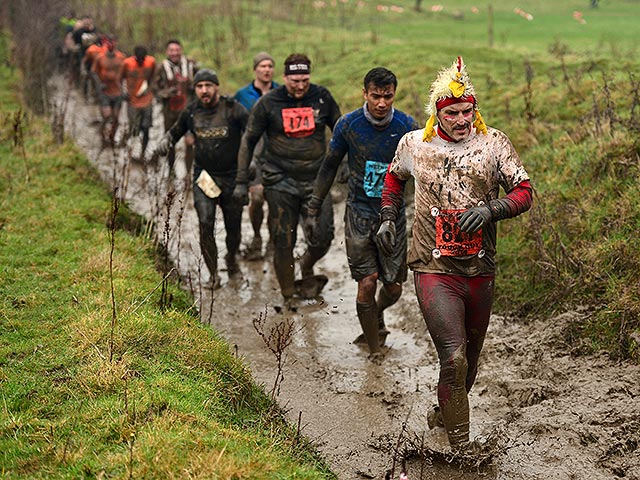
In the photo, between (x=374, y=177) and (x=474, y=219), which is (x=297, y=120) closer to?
(x=374, y=177)

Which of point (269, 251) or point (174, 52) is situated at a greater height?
point (174, 52)

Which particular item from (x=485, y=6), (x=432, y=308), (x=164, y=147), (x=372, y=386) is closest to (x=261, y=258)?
(x=164, y=147)

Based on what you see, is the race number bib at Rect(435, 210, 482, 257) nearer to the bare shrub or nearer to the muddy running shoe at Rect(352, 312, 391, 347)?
the bare shrub

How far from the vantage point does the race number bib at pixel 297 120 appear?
7992mm

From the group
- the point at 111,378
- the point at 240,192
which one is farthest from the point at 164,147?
the point at 111,378

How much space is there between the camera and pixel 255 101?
9.73 m

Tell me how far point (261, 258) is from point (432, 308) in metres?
5.18

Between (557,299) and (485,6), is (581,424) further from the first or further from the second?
(485,6)

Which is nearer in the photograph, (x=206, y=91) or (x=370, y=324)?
(x=370, y=324)

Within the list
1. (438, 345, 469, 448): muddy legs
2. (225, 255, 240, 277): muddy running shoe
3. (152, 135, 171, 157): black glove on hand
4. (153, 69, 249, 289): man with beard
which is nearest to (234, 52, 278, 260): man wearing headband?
(225, 255, 240, 277): muddy running shoe

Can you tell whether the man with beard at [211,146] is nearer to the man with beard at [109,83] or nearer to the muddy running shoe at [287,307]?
the muddy running shoe at [287,307]

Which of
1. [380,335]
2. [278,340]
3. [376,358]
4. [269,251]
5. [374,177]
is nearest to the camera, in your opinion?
[278,340]

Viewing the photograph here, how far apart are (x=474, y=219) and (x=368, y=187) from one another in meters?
2.10

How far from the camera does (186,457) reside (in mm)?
4004
